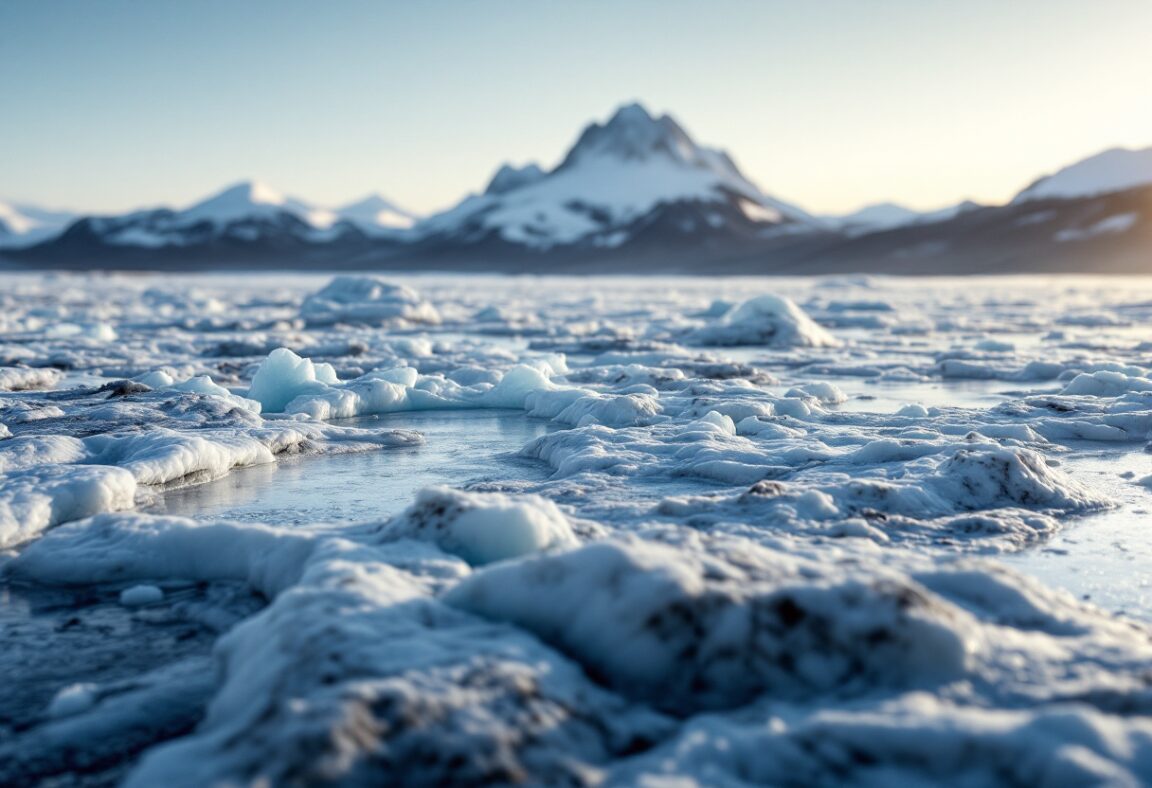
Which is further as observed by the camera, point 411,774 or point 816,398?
point 816,398

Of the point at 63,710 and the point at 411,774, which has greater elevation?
the point at 411,774

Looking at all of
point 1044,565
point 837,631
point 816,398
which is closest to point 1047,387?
point 816,398

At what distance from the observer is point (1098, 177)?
73688 millimetres

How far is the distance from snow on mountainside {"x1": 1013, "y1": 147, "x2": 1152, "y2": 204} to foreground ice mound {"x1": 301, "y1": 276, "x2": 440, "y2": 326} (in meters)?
63.9

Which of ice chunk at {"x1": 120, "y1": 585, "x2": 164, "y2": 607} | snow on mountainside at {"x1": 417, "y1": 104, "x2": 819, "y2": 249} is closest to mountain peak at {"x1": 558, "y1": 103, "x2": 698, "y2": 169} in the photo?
snow on mountainside at {"x1": 417, "y1": 104, "x2": 819, "y2": 249}

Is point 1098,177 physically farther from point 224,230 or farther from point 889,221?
point 224,230

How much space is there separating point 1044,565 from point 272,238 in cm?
11229

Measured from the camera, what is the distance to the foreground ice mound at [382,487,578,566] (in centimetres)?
317

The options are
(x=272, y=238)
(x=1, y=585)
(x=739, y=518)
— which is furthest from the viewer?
(x=272, y=238)

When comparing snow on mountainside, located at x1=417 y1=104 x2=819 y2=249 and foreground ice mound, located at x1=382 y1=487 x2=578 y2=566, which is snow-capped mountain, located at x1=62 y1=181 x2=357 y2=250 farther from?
foreground ice mound, located at x1=382 y1=487 x2=578 y2=566

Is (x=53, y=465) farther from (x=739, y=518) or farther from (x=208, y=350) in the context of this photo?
(x=208, y=350)

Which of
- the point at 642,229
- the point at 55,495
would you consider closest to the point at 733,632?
the point at 55,495

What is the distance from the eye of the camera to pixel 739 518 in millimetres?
3920

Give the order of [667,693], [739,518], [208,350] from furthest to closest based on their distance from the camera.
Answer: [208,350]
[739,518]
[667,693]
